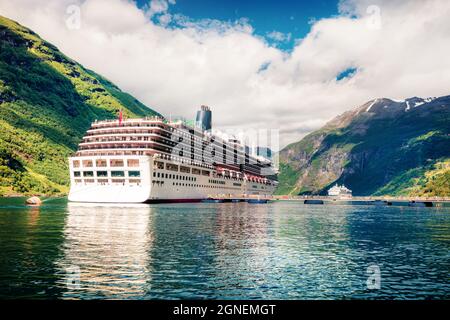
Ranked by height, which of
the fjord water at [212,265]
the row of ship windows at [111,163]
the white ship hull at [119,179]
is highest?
the row of ship windows at [111,163]

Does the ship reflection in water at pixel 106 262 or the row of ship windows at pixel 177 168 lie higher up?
the row of ship windows at pixel 177 168

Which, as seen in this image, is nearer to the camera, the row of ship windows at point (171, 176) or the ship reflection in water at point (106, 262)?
the ship reflection in water at point (106, 262)

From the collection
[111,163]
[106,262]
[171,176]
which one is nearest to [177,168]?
[171,176]

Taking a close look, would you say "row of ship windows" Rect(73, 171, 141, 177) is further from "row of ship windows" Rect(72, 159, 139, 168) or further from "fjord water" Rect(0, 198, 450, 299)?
"fjord water" Rect(0, 198, 450, 299)

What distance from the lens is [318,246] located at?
39188 millimetres

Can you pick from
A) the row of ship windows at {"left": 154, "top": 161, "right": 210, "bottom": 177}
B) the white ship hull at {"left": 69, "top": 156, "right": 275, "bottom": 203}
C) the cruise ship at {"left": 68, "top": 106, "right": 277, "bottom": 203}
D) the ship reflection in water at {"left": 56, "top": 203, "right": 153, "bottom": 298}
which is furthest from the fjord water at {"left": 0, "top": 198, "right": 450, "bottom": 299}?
the row of ship windows at {"left": 154, "top": 161, "right": 210, "bottom": 177}

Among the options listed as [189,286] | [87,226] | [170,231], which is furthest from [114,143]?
[189,286]

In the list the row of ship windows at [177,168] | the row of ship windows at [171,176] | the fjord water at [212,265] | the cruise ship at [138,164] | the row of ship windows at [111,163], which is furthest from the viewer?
the row of ship windows at [177,168]

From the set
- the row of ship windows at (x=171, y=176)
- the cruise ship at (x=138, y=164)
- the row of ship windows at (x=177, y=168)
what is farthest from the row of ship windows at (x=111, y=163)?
→ the row of ship windows at (x=177, y=168)

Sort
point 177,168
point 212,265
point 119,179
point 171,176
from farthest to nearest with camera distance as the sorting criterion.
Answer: point 177,168
point 171,176
point 119,179
point 212,265

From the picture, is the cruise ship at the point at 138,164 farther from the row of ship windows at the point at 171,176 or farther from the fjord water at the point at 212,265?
the fjord water at the point at 212,265

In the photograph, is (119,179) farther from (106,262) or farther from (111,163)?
(106,262)

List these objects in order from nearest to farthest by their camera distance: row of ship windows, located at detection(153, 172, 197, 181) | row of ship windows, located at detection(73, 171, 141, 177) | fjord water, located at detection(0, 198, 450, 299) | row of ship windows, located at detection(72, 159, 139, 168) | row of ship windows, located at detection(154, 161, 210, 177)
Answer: fjord water, located at detection(0, 198, 450, 299) → row of ship windows, located at detection(72, 159, 139, 168) → row of ship windows, located at detection(73, 171, 141, 177) → row of ship windows, located at detection(153, 172, 197, 181) → row of ship windows, located at detection(154, 161, 210, 177)
